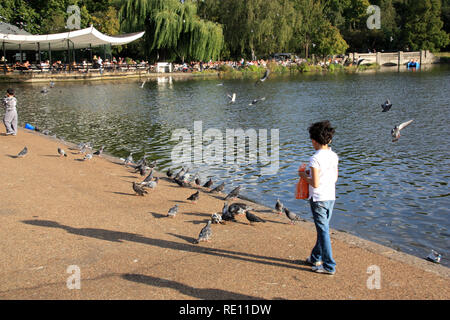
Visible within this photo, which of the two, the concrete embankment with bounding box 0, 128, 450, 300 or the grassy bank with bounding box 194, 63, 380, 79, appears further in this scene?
the grassy bank with bounding box 194, 63, 380, 79

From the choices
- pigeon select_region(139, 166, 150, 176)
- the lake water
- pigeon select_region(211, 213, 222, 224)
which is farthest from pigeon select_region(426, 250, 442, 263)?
pigeon select_region(139, 166, 150, 176)

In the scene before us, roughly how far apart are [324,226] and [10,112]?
1345 centimetres

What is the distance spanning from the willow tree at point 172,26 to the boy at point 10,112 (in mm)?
37536

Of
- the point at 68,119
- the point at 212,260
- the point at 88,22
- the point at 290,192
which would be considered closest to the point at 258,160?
the point at 290,192

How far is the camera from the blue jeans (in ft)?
16.9

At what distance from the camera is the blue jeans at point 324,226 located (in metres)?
5.15

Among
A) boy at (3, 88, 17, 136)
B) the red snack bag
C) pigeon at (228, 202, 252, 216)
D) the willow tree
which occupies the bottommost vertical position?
pigeon at (228, 202, 252, 216)

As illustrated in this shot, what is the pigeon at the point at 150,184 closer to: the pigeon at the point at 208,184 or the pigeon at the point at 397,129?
the pigeon at the point at 208,184

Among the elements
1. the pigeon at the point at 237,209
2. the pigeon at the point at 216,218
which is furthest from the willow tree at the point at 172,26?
the pigeon at the point at 216,218

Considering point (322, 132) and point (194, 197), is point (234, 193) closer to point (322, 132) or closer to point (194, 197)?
point (194, 197)

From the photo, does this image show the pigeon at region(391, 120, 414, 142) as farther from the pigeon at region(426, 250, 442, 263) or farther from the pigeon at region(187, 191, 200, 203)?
the pigeon at region(187, 191, 200, 203)

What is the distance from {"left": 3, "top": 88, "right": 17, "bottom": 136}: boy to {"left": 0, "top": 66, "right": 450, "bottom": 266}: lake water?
102 inches

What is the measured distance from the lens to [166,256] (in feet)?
19.4

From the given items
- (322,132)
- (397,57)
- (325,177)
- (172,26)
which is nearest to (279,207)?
(325,177)
